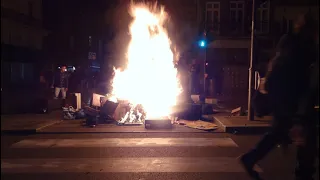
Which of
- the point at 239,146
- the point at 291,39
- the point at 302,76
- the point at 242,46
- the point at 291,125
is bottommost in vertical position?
the point at 239,146

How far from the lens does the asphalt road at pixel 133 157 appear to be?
595 cm

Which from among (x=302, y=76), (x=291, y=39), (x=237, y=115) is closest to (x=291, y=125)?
(x=302, y=76)

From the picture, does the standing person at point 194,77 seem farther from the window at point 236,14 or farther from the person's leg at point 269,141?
the window at point 236,14

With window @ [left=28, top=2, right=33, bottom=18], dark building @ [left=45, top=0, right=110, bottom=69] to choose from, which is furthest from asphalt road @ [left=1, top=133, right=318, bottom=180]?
dark building @ [left=45, top=0, right=110, bottom=69]

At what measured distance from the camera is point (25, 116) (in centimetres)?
1305

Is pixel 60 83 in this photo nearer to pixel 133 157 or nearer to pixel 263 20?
pixel 133 157

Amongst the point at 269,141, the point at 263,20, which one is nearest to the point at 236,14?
the point at 263,20

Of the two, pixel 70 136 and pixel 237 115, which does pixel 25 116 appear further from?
pixel 237 115

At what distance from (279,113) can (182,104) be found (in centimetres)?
912

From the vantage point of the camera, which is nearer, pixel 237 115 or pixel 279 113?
pixel 279 113

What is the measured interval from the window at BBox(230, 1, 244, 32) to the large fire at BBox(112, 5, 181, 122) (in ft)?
52.9

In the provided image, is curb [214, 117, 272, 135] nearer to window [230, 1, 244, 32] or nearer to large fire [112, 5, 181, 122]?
large fire [112, 5, 181, 122]

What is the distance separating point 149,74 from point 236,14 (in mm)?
19074

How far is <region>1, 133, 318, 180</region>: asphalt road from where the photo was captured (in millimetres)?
5949
